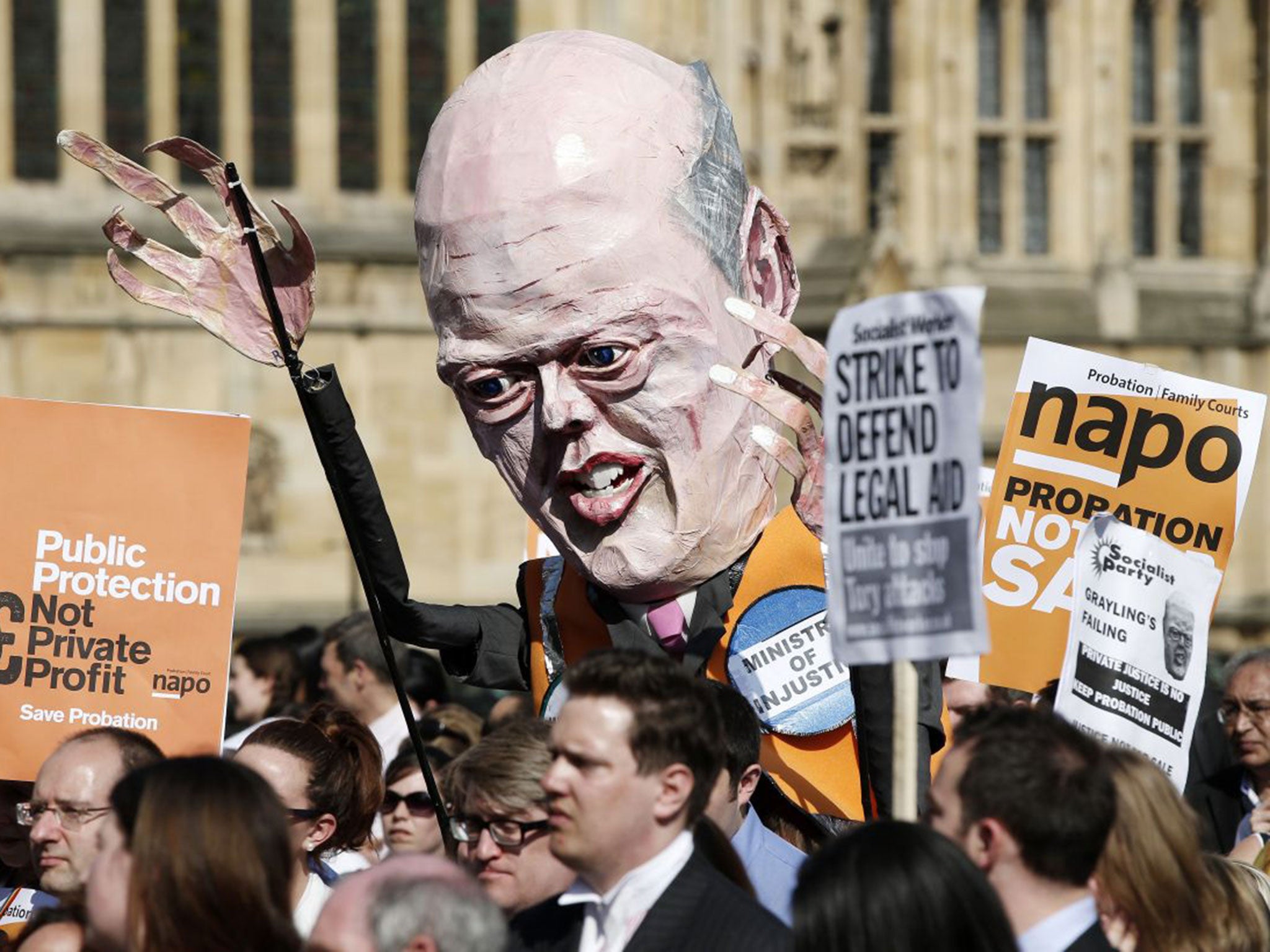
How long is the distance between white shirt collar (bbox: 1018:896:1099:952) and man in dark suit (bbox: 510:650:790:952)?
37 cm

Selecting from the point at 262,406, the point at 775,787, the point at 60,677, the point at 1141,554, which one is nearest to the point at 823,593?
the point at 775,787

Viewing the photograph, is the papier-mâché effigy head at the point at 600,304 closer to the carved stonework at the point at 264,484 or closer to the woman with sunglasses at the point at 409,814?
the woman with sunglasses at the point at 409,814

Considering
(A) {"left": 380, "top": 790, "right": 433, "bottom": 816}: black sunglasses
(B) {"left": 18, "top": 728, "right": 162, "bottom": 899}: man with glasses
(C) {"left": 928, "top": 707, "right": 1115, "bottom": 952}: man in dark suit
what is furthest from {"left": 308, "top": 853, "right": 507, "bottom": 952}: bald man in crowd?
(A) {"left": 380, "top": 790, "right": 433, "bottom": 816}: black sunglasses

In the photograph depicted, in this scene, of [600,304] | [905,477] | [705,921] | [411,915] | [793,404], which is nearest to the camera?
[411,915]

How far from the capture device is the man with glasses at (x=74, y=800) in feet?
16.6

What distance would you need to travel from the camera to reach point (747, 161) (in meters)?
21.0

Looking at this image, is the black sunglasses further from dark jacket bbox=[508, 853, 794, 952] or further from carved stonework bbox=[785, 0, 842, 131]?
carved stonework bbox=[785, 0, 842, 131]

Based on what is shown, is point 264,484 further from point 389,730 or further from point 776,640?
point 776,640

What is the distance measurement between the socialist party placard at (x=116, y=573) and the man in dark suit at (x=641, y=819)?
212 centimetres

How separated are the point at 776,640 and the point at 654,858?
1589mm

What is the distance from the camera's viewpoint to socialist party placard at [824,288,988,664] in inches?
163

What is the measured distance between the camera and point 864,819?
552 cm

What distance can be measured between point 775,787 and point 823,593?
0.44 meters

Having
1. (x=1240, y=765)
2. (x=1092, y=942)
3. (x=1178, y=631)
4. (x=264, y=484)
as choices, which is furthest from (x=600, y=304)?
(x=264, y=484)
